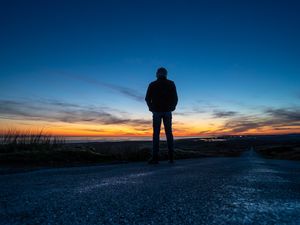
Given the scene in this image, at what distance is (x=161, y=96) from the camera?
6.99 meters

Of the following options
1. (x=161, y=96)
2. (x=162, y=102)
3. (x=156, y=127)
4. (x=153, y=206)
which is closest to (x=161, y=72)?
(x=161, y=96)

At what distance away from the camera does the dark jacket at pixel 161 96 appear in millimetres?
6977

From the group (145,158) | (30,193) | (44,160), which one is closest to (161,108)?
(145,158)

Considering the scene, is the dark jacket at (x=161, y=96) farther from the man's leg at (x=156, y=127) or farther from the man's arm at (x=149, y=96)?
the man's leg at (x=156, y=127)

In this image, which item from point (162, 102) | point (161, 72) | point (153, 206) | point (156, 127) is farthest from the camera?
point (161, 72)

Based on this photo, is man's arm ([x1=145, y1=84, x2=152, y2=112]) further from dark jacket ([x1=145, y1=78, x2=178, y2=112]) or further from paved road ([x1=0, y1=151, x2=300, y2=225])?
paved road ([x1=0, y1=151, x2=300, y2=225])

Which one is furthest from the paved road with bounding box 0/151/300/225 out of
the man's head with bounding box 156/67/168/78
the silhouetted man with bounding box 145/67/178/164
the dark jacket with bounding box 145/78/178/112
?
the man's head with bounding box 156/67/168/78

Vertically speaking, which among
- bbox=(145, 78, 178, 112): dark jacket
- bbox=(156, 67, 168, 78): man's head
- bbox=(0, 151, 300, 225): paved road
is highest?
bbox=(156, 67, 168, 78): man's head

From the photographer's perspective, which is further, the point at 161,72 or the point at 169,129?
the point at 161,72

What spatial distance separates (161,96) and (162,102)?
16cm

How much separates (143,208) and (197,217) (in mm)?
357

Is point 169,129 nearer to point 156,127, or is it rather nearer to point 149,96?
point 156,127

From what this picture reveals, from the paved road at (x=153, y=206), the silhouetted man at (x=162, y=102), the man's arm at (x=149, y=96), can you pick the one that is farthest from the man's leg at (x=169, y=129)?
the paved road at (x=153, y=206)

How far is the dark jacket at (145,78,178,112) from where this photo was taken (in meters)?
6.98
